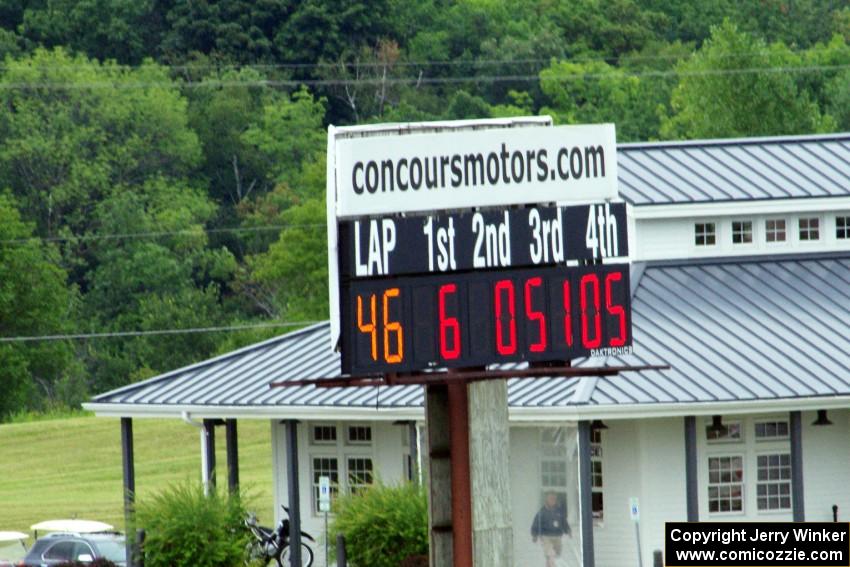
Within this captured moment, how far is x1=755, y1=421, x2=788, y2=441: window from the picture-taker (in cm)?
3356

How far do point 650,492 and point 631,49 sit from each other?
8371 cm

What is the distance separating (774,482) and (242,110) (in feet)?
242

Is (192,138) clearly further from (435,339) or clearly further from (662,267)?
(435,339)

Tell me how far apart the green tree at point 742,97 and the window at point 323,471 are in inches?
1667

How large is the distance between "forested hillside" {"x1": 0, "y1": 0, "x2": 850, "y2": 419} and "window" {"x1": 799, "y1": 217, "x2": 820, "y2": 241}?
4065cm

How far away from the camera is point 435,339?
805 inches

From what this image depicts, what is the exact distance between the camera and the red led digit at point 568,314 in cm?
2097

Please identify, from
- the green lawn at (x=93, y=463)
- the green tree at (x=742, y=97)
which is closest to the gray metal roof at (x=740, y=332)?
the green lawn at (x=93, y=463)

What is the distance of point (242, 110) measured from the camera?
105062 millimetres

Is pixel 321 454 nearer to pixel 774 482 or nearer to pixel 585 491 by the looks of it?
pixel 585 491

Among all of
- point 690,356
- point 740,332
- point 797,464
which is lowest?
point 797,464

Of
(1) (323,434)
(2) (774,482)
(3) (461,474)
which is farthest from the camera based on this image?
(1) (323,434)

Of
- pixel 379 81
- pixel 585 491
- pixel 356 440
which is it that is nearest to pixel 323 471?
pixel 356 440

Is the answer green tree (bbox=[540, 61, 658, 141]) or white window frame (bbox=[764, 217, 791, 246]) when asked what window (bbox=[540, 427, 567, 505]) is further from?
green tree (bbox=[540, 61, 658, 141])
